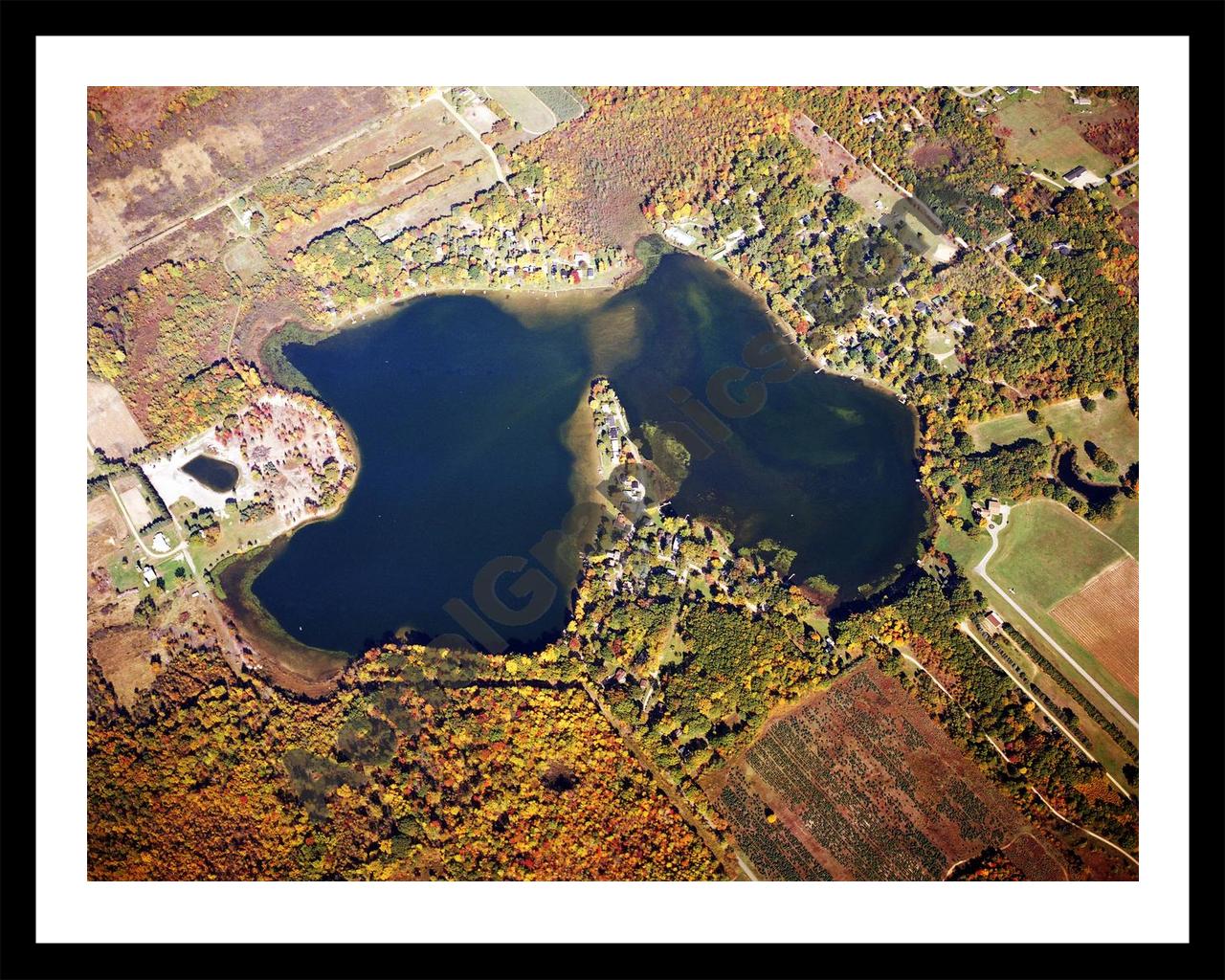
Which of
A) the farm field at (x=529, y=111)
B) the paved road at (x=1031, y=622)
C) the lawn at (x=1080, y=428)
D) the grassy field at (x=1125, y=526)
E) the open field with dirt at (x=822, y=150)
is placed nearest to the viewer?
the paved road at (x=1031, y=622)

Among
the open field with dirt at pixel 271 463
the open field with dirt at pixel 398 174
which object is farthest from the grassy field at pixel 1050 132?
the open field with dirt at pixel 271 463

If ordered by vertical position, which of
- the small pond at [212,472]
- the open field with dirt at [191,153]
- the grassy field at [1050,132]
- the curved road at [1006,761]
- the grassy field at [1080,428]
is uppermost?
the open field with dirt at [191,153]

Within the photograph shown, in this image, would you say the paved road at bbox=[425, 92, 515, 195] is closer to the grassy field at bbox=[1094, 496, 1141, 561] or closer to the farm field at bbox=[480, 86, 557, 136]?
the farm field at bbox=[480, 86, 557, 136]

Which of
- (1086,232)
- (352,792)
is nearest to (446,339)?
(352,792)

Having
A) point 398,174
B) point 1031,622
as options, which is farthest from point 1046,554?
point 398,174

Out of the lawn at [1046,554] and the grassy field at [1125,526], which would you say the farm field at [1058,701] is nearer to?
the lawn at [1046,554]

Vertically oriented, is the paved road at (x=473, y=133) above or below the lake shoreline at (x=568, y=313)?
above

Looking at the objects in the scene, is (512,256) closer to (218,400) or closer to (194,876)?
(218,400)
